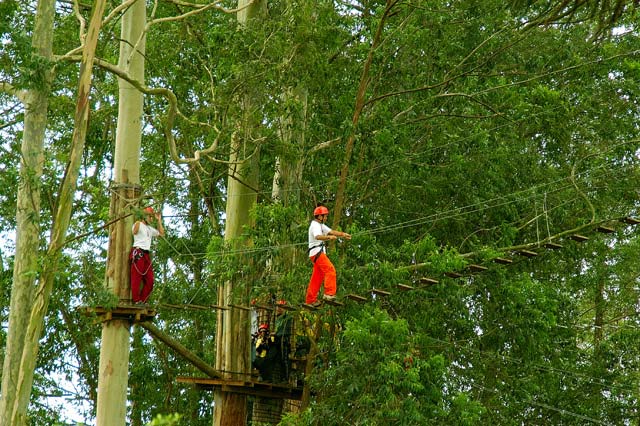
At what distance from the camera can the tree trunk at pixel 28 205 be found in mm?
15703

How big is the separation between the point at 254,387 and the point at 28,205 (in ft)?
15.3

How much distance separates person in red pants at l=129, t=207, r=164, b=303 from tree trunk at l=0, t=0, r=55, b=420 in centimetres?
129

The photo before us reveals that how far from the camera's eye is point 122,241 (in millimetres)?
17156

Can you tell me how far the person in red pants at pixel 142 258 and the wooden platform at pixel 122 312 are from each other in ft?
0.55

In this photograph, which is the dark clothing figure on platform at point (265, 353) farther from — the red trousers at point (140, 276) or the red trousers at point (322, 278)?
the red trousers at point (140, 276)

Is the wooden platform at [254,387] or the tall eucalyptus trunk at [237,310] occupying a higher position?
the tall eucalyptus trunk at [237,310]

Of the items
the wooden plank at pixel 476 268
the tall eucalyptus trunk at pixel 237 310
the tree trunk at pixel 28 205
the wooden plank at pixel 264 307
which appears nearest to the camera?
the tree trunk at pixel 28 205

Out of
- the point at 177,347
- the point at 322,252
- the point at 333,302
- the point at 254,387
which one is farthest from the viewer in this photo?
the point at 254,387

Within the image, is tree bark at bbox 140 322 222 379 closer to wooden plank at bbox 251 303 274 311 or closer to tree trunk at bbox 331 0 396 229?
wooden plank at bbox 251 303 274 311

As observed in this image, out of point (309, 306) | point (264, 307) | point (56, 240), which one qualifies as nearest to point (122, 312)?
point (56, 240)

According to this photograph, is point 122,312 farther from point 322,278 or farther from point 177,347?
point 322,278

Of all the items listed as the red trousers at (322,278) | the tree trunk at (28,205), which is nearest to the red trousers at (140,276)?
the tree trunk at (28,205)

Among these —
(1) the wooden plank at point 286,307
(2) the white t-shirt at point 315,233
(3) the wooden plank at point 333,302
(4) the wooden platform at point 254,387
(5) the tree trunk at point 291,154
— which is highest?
(5) the tree trunk at point 291,154

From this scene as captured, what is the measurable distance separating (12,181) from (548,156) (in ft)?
30.5
